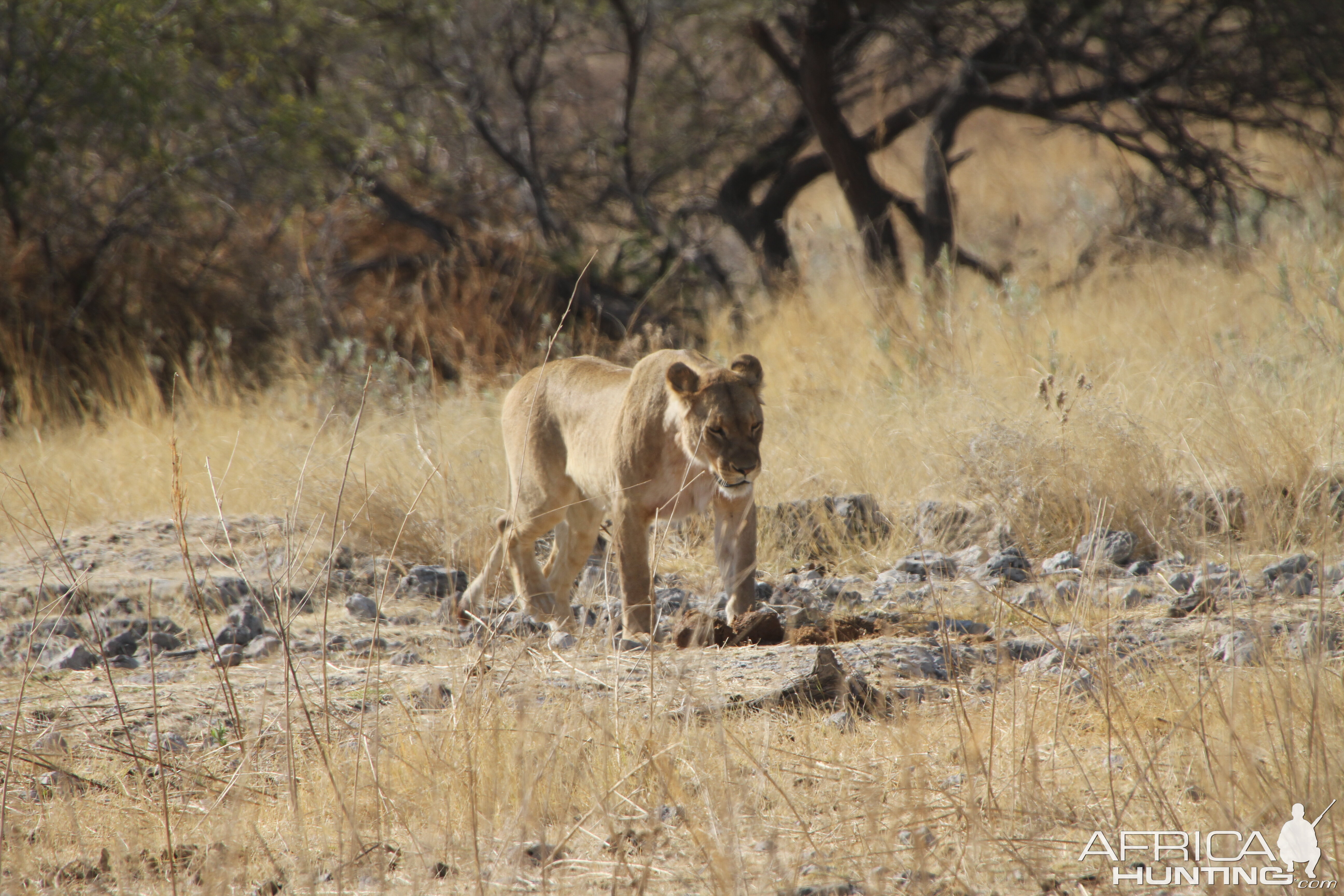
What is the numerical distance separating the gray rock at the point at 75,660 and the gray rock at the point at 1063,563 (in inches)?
159

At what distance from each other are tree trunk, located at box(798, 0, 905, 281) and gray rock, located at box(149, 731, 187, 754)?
7.88 m

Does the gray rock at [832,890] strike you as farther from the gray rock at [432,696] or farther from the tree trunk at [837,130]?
the tree trunk at [837,130]

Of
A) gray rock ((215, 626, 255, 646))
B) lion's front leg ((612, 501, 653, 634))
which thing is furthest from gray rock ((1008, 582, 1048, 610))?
gray rock ((215, 626, 255, 646))

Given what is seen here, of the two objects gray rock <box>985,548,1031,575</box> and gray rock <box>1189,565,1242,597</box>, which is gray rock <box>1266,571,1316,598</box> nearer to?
gray rock <box>1189,565,1242,597</box>

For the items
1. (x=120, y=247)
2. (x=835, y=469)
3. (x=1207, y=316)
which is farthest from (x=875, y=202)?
(x=120, y=247)

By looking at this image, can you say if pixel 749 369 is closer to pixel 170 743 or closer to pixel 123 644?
pixel 170 743

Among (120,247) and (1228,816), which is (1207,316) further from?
(120,247)

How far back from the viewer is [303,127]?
37.3 feet

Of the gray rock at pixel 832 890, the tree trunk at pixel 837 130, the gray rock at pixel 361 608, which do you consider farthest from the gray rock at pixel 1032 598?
the tree trunk at pixel 837 130

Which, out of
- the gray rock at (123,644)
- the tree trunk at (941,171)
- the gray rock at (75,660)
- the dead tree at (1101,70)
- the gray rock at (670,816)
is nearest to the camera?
the gray rock at (670,816)

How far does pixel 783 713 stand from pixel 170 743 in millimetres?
1949

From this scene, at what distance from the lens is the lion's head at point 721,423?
4.54m

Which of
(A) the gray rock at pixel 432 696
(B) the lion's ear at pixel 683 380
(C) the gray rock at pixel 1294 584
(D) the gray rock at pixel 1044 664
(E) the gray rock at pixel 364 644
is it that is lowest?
(A) the gray rock at pixel 432 696

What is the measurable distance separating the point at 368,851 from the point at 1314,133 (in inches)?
439
